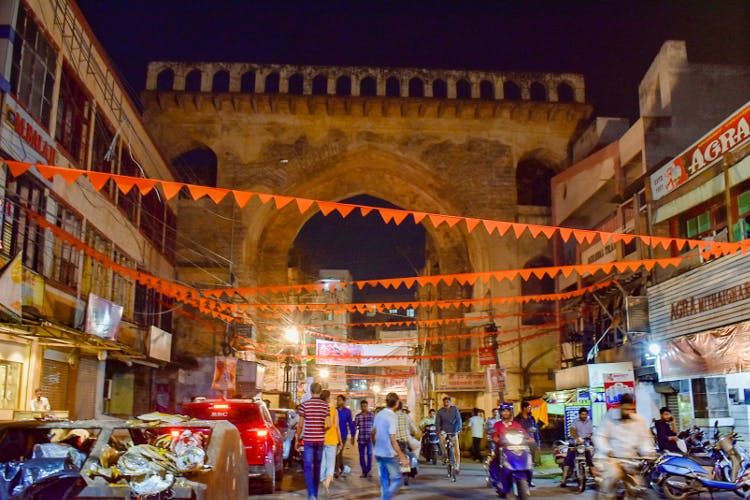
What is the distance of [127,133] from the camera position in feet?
71.3

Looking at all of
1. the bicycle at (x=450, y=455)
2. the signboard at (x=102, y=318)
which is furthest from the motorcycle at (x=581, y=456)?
the signboard at (x=102, y=318)

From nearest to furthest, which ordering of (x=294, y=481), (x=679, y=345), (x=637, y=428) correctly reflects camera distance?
(x=637, y=428), (x=294, y=481), (x=679, y=345)

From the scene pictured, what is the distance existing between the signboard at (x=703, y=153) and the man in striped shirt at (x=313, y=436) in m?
10.1

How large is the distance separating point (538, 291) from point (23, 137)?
24.0 meters

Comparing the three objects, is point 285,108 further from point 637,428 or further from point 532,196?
point 637,428

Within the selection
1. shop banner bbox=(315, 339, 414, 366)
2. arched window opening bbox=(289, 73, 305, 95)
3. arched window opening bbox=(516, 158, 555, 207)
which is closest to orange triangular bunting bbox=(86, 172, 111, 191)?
shop banner bbox=(315, 339, 414, 366)

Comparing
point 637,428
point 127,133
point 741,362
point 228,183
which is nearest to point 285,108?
point 228,183

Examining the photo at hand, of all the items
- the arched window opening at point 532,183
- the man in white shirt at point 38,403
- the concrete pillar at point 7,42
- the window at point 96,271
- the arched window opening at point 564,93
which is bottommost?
the man in white shirt at point 38,403

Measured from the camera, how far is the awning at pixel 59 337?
12.9m

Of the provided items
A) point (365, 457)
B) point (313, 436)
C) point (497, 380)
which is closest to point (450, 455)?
point (365, 457)

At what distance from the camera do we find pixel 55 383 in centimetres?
1691

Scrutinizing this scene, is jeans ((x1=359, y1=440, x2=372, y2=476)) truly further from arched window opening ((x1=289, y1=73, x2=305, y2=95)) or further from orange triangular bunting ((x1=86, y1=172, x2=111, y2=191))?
arched window opening ((x1=289, y1=73, x2=305, y2=95))

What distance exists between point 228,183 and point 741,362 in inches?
925

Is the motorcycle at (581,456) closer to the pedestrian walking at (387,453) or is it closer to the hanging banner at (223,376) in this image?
the pedestrian walking at (387,453)
